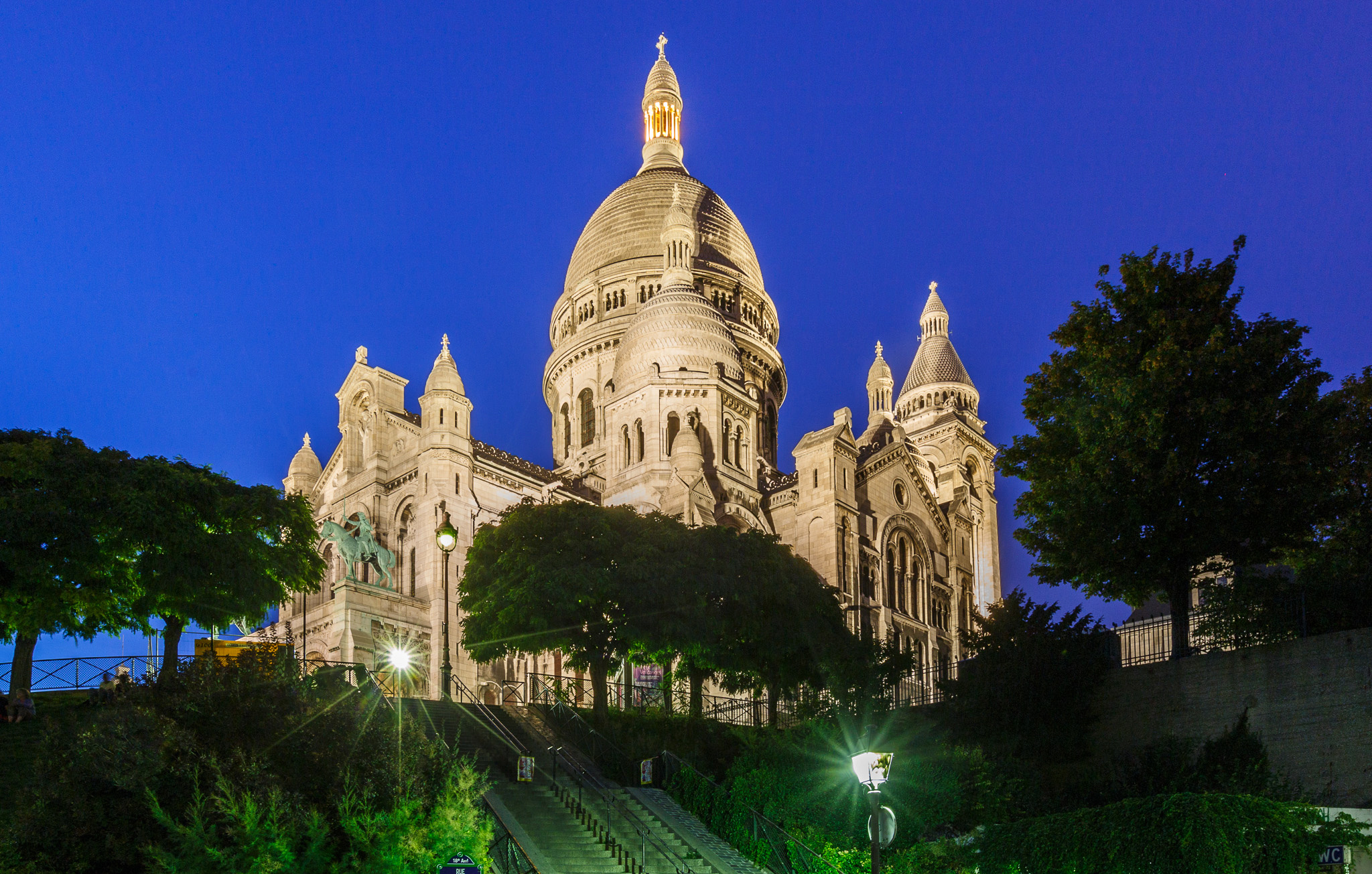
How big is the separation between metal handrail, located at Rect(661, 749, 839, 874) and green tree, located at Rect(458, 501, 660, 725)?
9298 mm

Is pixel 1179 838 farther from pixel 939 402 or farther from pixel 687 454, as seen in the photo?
pixel 939 402

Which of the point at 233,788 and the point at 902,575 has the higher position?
the point at 902,575

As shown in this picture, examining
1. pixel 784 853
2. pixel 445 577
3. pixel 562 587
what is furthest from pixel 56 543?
pixel 784 853

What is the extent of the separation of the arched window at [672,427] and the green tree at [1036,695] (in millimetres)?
32007

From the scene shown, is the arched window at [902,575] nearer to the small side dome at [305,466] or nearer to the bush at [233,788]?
the small side dome at [305,466]

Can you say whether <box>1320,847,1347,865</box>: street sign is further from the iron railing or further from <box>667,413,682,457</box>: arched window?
<box>667,413,682,457</box>: arched window

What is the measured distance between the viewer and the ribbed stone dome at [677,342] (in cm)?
6619

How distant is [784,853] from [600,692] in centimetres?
1146

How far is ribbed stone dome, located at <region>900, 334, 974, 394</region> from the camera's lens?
85.2m

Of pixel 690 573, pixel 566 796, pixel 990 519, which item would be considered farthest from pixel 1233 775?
pixel 990 519

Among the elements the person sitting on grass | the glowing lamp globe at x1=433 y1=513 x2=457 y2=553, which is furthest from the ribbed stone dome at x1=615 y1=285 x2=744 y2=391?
the person sitting on grass

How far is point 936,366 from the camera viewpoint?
281ft

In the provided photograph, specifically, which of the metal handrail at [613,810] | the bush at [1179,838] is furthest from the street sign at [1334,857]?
the metal handrail at [613,810]

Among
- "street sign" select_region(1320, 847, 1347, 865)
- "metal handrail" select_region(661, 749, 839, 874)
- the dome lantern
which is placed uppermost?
the dome lantern
